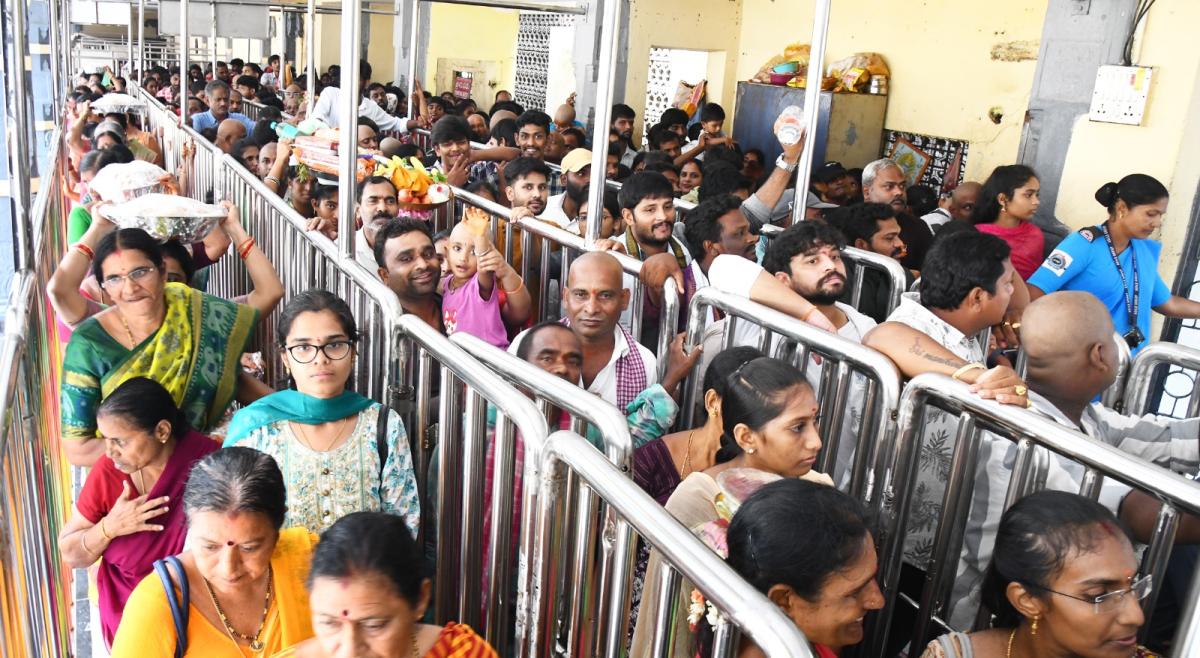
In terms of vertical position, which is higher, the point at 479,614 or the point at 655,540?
the point at 655,540

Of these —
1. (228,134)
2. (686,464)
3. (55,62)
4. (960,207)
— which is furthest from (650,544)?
(55,62)

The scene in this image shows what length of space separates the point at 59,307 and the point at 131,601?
5.71 feet

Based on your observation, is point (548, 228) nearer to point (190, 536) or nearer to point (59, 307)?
point (59, 307)

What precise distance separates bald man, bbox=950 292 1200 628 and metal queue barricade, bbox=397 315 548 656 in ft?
3.55

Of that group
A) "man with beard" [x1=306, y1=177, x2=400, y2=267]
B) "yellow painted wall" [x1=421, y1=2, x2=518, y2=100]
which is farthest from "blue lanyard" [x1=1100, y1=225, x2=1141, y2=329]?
"yellow painted wall" [x1=421, y1=2, x2=518, y2=100]

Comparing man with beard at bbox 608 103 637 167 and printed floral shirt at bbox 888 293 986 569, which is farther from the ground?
man with beard at bbox 608 103 637 167

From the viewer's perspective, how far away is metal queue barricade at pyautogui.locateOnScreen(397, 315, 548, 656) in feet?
6.59

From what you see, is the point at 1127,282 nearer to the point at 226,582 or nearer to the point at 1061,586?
the point at 1061,586

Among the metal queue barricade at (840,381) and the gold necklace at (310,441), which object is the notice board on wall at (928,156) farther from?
the gold necklace at (310,441)

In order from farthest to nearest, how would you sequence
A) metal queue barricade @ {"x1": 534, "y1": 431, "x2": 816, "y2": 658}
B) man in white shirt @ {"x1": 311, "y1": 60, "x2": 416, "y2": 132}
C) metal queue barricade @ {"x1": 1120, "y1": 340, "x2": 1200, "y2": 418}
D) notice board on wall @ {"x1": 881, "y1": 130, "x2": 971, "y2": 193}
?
man in white shirt @ {"x1": 311, "y1": 60, "x2": 416, "y2": 132}, notice board on wall @ {"x1": 881, "y1": 130, "x2": 971, "y2": 193}, metal queue barricade @ {"x1": 1120, "y1": 340, "x2": 1200, "y2": 418}, metal queue barricade @ {"x1": 534, "y1": 431, "x2": 816, "y2": 658}

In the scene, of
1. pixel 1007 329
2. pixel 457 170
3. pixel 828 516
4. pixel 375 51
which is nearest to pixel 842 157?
pixel 457 170

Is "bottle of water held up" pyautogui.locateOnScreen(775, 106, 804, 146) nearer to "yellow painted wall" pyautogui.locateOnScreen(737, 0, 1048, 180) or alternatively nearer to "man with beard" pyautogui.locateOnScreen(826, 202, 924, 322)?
"man with beard" pyautogui.locateOnScreen(826, 202, 924, 322)

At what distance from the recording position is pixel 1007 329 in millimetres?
3832

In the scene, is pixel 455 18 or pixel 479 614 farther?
pixel 455 18
